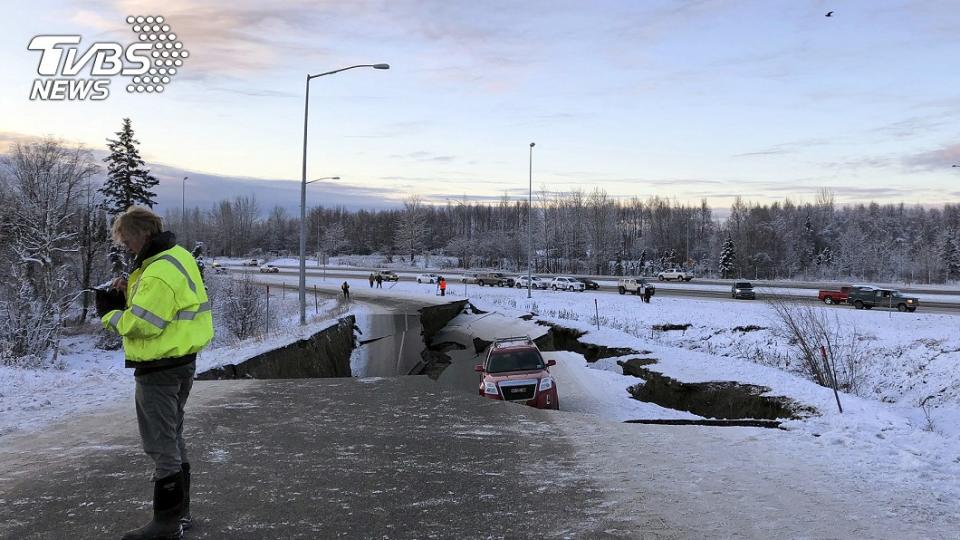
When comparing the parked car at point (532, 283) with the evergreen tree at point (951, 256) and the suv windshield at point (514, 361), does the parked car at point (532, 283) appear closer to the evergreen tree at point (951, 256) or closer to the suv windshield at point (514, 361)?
the suv windshield at point (514, 361)

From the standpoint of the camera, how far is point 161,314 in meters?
4.14

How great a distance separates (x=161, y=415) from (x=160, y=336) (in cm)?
57

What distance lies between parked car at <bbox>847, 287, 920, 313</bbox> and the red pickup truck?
29.2 inches

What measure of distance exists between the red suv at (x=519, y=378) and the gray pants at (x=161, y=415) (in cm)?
804

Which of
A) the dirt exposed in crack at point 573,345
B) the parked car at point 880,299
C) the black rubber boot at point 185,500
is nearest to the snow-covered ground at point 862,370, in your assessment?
the dirt exposed in crack at point 573,345

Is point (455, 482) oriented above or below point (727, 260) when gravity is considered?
below

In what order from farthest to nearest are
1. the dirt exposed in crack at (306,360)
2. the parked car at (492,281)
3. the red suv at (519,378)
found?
the parked car at (492,281)
the dirt exposed in crack at (306,360)
the red suv at (519,378)

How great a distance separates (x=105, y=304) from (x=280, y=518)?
223 centimetres

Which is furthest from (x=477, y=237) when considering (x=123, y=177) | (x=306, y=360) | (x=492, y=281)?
(x=306, y=360)

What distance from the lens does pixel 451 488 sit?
5.94 m

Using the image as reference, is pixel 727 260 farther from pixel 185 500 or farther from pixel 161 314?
pixel 161 314

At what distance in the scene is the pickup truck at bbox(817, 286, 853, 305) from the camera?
122ft

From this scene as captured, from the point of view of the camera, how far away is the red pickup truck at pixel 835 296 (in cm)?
3709

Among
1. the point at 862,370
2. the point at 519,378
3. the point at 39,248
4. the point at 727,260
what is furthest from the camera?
the point at 727,260
